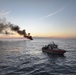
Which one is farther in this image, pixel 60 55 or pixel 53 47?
pixel 53 47

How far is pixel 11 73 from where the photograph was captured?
2914cm

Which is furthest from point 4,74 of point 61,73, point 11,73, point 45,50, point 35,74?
point 45,50

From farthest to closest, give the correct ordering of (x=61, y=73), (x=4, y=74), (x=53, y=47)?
(x=53, y=47) < (x=61, y=73) < (x=4, y=74)

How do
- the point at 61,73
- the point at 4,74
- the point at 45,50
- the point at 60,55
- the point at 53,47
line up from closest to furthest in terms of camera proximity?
the point at 4,74
the point at 61,73
the point at 60,55
the point at 53,47
the point at 45,50

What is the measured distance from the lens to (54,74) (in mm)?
29109

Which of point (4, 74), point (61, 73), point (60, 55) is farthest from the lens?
point (60, 55)

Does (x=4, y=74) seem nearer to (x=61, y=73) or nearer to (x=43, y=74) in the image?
(x=43, y=74)

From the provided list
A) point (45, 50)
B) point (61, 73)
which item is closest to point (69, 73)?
point (61, 73)

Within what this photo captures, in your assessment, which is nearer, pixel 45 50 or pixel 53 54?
pixel 53 54

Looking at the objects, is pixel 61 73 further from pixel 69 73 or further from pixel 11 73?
pixel 11 73

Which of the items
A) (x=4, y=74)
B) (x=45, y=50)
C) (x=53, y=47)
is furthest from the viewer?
(x=45, y=50)

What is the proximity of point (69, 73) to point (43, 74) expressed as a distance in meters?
6.54

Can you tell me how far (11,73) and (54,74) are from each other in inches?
404

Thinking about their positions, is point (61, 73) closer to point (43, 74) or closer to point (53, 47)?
point (43, 74)
